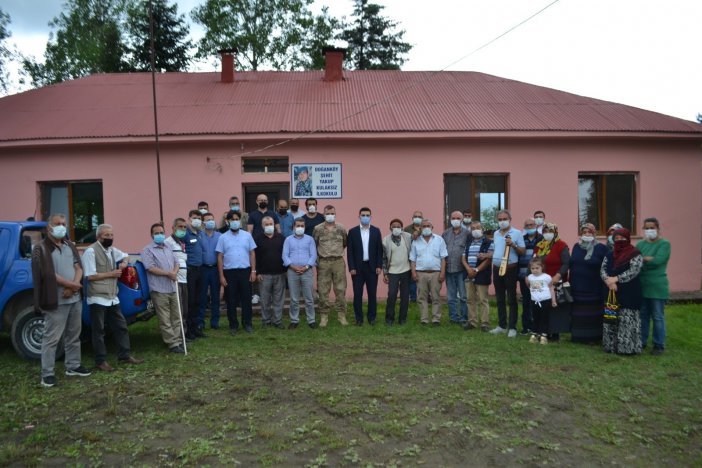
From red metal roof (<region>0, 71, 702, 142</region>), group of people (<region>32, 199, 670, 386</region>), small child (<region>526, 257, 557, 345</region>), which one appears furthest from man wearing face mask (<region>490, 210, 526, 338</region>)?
red metal roof (<region>0, 71, 702, 142</region>)

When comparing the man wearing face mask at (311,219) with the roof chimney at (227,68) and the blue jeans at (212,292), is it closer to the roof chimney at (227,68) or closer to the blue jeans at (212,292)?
the blue jeans at (212,292)

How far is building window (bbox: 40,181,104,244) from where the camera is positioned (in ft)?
43.2

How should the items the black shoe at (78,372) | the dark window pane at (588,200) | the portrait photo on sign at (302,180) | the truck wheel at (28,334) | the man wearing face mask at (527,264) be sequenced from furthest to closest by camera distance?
the dark window pane at (588,200) → the portrait photo on sign at (302,180) → the man wearing face mask at (527,264) → the truck wheel at (28,334) → the black shoe at (78,372)

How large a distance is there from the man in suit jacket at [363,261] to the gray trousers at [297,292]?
0.76m

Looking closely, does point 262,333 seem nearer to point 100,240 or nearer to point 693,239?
point 100,240

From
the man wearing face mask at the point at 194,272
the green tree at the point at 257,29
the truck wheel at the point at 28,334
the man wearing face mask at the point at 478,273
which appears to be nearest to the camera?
the truck wheel at the point at 28,334

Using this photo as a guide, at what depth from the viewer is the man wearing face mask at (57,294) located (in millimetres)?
6336

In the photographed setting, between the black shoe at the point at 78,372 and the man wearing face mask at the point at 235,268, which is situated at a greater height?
the man wearing face mask at the point at 235,268

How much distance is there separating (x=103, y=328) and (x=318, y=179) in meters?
6.76

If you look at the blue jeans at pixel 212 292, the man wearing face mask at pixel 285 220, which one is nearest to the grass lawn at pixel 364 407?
the blue jeans at pixel 212 292

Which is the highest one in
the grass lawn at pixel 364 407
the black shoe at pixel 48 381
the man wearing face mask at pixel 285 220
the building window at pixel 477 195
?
the building window at pixel 477 195

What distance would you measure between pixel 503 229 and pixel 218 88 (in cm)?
978

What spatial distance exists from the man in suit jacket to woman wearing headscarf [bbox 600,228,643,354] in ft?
12.3

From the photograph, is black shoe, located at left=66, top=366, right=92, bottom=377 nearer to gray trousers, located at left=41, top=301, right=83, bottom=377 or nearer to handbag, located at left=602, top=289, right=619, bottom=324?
gray trousers, located at left=41, top=301, right=83, bottom=377
